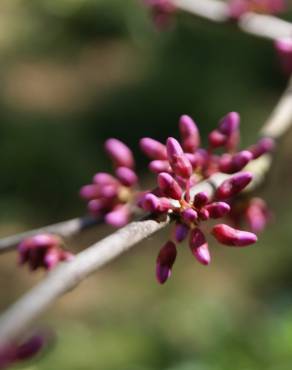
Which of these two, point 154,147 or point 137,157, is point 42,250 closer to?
point 154,147

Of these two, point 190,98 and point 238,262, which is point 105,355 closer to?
point 238,262

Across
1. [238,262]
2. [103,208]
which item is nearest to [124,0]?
[238,262]

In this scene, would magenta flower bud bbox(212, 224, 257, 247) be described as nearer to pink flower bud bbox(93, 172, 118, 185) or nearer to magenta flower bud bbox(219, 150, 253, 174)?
magenta flower bud bbox(219, 150, 253, 174)

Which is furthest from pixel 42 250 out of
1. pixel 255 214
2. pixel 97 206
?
pixel 255 214

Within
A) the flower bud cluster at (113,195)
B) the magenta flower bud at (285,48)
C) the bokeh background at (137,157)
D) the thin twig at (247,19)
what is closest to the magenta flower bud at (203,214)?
the flower bud cluster at (113,195)

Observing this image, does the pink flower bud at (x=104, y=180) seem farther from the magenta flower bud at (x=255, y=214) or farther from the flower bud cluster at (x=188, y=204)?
the magenta flower bud at (x=255, y=214)

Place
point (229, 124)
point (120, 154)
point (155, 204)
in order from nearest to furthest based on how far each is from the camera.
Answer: point (155, 204) < point (229, 124) < point (120, 154)

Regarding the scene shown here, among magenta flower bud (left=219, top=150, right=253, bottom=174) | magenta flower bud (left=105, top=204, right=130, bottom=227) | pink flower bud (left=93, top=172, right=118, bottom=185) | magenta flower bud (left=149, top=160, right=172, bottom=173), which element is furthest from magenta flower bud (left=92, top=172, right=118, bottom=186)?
magenta flower bud (left=219, top=150, right=253, bottom=174)
